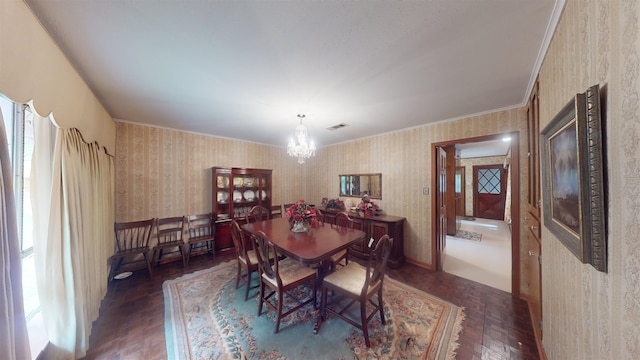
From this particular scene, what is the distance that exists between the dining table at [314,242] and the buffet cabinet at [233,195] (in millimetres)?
1276

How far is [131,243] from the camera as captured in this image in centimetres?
307

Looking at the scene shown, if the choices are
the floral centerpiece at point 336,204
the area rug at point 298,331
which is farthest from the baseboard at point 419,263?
the floral centerpiece at point 336,204

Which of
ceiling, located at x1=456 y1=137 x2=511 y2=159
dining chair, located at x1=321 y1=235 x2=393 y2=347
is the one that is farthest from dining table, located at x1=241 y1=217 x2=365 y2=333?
ceiling, located at x1=456 y1=137 x2=511 y2=159

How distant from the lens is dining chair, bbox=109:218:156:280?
2893 millimetres

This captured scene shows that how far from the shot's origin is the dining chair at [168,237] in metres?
3.25

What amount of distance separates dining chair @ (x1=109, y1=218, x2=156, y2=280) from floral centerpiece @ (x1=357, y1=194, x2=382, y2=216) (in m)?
3.60

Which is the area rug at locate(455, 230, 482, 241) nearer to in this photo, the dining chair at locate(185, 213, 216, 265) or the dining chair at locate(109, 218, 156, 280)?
the dining chair at locate(185, 213, 216, 265)

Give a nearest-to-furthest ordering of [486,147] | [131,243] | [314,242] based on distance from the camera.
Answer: [314,242]
[131,243]
[486,147]

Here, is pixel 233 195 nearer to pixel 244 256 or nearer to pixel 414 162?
pixel 244 256

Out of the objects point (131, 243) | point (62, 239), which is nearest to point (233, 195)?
point (131, 243)

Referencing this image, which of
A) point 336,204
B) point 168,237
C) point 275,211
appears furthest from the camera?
point 275,211

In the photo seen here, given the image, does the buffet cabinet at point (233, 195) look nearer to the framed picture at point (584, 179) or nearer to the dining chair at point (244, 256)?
the dining chair at point (244, 256)

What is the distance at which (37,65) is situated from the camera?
3.91 feet

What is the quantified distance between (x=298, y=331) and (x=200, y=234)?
2.93 m
